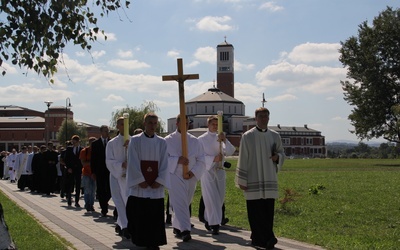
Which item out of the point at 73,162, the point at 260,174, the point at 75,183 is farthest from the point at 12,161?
the point at 260,174

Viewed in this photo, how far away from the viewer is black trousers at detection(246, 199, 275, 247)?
29.6 feet

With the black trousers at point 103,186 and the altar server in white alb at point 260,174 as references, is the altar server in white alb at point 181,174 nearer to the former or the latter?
the altar server in white alb at point 260,174

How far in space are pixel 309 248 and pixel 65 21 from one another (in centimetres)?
491

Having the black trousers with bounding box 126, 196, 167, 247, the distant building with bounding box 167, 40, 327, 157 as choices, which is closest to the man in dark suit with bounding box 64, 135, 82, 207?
the black trousers with bounding box 126, 196, 167, 247

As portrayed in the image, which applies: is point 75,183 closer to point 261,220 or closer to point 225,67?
point 261,220

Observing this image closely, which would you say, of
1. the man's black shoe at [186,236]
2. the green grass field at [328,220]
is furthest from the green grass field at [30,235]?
the man's black shoe at [186,236]

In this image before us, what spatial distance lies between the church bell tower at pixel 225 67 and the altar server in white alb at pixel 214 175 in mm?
135819

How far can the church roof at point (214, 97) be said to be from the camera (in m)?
139

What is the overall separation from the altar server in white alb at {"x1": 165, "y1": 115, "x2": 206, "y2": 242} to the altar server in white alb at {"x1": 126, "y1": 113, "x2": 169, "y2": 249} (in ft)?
4.40

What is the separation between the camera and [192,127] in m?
137

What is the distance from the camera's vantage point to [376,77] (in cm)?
5934

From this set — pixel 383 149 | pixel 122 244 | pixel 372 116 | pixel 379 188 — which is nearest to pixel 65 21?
pixel 122 244

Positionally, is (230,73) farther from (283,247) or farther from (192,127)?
(283,247)

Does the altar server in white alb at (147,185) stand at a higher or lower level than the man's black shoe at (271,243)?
higher
